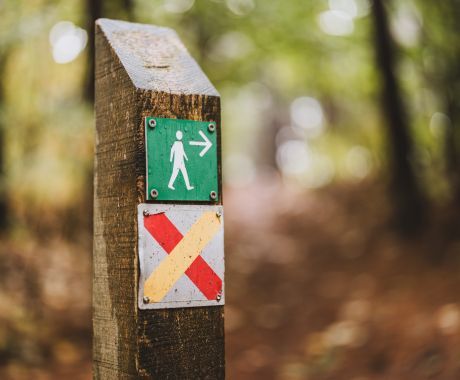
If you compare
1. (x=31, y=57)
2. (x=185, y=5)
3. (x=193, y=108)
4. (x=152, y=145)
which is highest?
(x=185, y=5)

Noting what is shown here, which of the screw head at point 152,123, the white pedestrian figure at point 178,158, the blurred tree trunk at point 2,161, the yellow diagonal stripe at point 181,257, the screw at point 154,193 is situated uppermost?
the blurred tree trunk at point 2,161

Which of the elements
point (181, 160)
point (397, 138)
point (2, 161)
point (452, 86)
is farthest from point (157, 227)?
point (397, 138)

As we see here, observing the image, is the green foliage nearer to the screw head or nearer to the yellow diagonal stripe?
the screw head

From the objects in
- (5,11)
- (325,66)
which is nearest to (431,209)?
(325,66)

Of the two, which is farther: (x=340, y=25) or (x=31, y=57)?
(x=340, y=25)

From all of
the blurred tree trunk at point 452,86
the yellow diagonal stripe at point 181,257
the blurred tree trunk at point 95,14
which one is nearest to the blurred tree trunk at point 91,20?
the blurred tree trunk at point 95,14

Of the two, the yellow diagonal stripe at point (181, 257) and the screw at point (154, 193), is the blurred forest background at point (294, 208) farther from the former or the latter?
the screw at point (154, 193)

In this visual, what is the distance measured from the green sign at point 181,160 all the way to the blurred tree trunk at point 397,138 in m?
7.59

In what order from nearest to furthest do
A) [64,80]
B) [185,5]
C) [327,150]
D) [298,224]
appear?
[64,80]
[185,5]
[298,224]
[327,150]

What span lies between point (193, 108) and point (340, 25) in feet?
32.7

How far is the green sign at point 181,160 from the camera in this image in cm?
254

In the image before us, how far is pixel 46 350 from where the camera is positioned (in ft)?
22.4

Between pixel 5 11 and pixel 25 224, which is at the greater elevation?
pixel 5 11

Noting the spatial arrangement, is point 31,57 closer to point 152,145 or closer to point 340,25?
point 152,145
